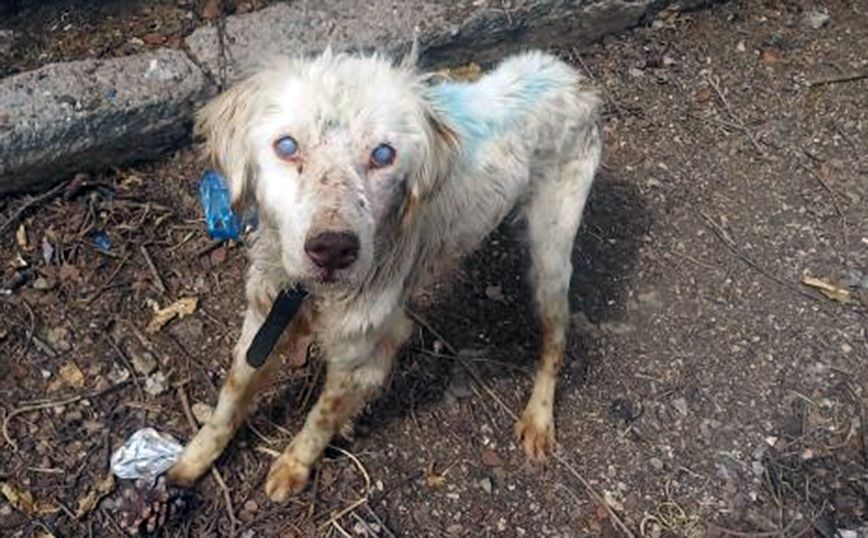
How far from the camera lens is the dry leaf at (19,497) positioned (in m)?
3.64

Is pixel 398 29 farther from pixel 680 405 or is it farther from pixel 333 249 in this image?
pixel 333 249

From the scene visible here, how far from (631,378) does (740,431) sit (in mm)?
452

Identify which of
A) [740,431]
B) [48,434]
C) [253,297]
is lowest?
[740,431]

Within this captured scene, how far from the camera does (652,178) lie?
5.12m

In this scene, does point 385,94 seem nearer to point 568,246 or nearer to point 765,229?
point 568,246

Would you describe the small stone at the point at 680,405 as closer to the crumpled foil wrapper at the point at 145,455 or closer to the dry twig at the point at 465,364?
the dry twig at the point at 465,364

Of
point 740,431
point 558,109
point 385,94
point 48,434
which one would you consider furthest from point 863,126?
point 48,434

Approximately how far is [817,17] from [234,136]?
13.2ft

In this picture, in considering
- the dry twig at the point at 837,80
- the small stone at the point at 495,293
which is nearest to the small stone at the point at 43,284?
the small stone at the point at 495,293

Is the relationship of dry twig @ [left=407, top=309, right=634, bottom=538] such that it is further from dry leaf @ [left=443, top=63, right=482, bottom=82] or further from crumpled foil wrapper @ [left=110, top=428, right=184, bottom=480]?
dry leaf @ [left=443, top=63, right=482, bottom=82]

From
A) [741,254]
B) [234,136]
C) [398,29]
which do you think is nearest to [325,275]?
[234,136]

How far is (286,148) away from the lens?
285cm

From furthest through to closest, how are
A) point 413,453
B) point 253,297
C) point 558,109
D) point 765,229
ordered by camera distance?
point 765,229, point 413,453, point 558,109, point 253,297

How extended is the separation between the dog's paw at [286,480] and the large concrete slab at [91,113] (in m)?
1.48
